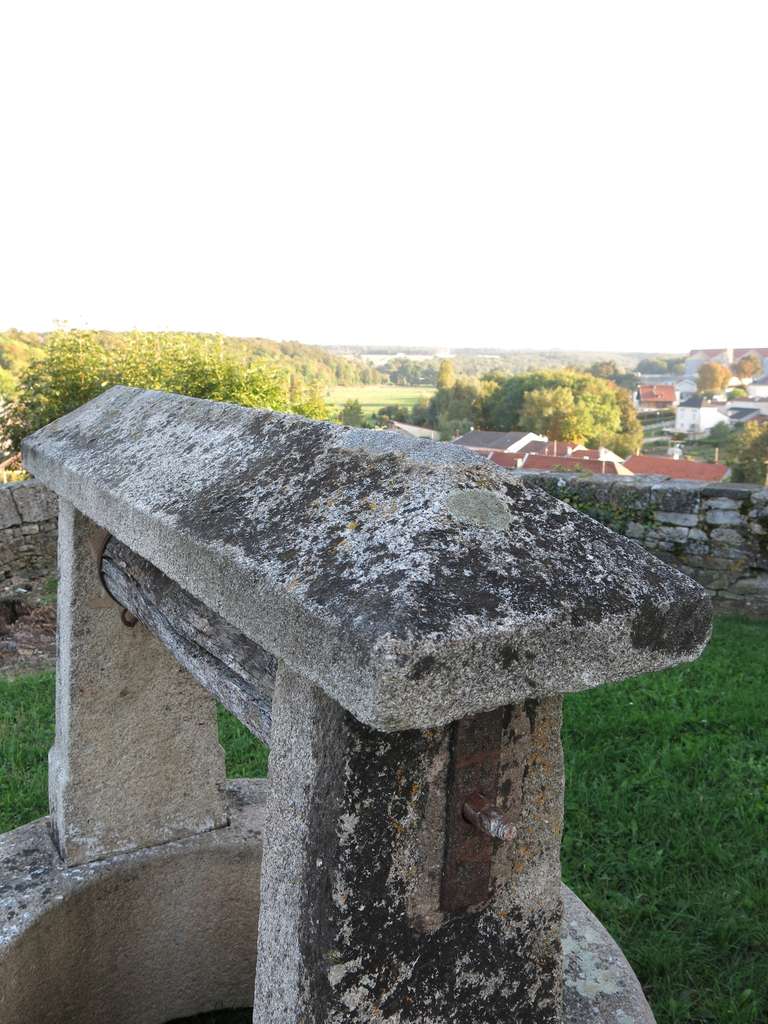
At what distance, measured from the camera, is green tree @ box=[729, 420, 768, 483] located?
3849 centimetres

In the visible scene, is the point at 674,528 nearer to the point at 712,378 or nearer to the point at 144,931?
the point at 144,931

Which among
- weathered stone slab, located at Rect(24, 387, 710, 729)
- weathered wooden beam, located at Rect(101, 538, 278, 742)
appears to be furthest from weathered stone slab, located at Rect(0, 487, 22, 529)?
weathered stone slab, located at Rect(24, 387, 710, 729)

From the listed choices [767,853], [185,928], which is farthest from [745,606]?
[185,928]

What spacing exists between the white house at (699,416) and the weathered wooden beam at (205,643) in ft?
264

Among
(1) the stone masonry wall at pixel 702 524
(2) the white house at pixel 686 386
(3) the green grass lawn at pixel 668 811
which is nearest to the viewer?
(3) the green grass lawn at pixel 668 811

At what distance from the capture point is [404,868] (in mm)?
1141

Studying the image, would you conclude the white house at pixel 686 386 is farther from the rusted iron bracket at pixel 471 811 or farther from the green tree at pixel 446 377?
the rusted iron bracket at pixel 471 811

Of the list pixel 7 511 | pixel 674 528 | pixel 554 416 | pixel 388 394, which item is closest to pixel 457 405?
pixel 554 416

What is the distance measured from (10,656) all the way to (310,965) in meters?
5.13

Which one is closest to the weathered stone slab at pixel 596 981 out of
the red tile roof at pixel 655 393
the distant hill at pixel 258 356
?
the distant hill at pixel 258 356

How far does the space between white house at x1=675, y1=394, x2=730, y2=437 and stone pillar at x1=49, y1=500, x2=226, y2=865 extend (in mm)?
79933

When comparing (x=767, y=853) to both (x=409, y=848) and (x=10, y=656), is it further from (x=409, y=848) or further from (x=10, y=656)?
(x=10, y=656)

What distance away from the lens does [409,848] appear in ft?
3.71

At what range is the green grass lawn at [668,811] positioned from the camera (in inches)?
106
